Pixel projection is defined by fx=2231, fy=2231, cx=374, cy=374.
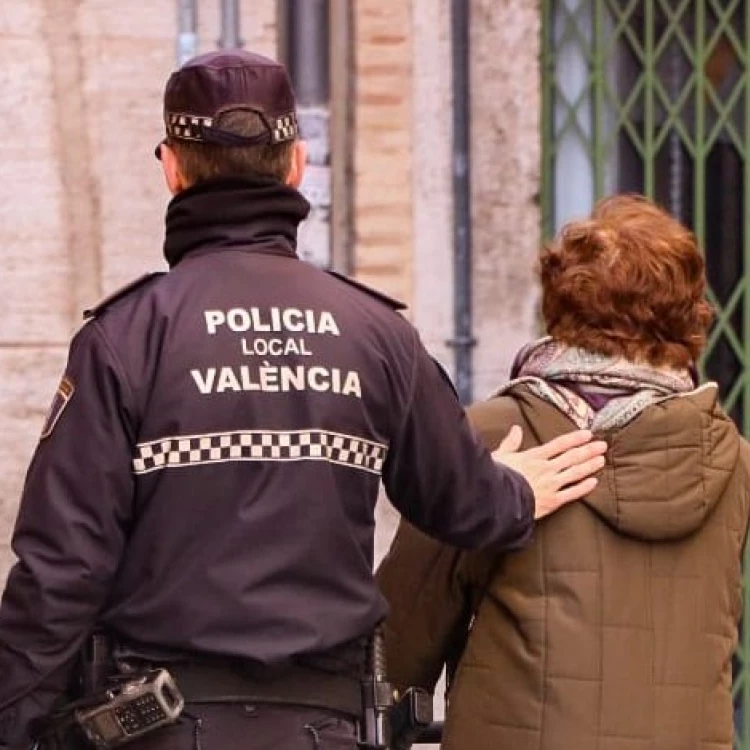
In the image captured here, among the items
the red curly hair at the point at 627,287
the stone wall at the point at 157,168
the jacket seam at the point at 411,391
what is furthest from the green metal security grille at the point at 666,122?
the jacket seam at the point at 411,391

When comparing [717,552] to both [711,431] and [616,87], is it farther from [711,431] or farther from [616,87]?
[616,87]

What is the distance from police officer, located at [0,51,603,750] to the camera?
3.46 meters

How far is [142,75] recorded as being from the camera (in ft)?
20.1

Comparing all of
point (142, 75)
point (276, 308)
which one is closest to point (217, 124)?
point (276, 308)

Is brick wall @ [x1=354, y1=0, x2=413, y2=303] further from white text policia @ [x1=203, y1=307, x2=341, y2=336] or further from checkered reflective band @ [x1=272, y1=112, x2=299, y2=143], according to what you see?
white text policia @ [x1=203, y1=307, x2=341, y2=336]

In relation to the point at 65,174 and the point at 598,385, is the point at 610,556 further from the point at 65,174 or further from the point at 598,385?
the point at 65,174

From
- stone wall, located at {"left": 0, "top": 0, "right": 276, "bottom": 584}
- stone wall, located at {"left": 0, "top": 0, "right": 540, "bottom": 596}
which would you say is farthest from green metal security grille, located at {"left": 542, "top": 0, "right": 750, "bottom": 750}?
stone wall, located at {"left": 0, "top": 0, "right": 276, "bottom": 584}

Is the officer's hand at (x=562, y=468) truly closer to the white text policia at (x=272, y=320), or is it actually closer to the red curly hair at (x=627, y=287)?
the red curly hair at (x=627, y=287)

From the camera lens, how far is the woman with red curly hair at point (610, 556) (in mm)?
3777

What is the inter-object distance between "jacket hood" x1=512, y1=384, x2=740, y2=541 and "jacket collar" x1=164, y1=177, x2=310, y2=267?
59 centimetres

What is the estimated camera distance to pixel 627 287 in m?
3.82

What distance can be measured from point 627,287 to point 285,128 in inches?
25.8

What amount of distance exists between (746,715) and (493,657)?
3031 mm

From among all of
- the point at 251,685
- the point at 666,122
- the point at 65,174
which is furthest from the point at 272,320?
the point at 666,122
